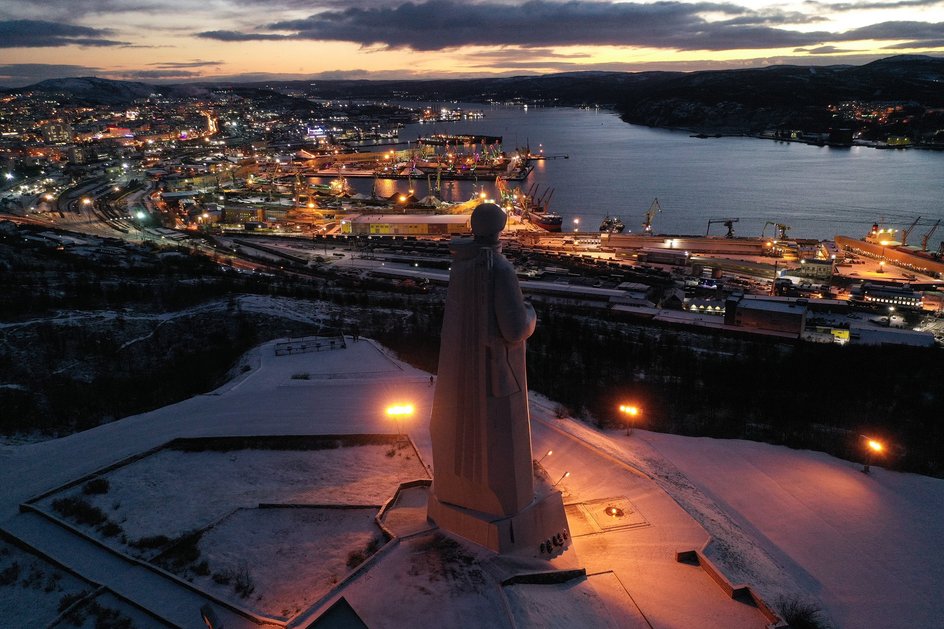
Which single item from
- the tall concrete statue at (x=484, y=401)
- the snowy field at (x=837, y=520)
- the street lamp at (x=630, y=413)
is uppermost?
the tall concrete statue at (x=484, y=401)

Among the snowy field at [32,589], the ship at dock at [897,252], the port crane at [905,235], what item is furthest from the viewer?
the port crane at [905,235]

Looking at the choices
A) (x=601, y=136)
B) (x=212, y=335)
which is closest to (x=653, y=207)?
(x=212, y=335)

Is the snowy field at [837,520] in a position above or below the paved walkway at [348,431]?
below

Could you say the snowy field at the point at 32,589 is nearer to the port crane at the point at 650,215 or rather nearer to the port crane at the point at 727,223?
the port crane at the point at 650,215

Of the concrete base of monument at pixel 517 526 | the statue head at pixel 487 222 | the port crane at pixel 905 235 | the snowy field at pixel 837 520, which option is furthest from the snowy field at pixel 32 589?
the port crane at pixel 905 235

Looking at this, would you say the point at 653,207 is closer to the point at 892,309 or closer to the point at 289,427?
the point at 892,309

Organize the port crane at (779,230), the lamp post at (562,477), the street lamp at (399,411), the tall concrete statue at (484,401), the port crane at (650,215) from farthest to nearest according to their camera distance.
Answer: the port crane at (650,215)
the port crane at (779,230)
the street lamp at (399,411)
the lamp post at (562,477)
the tall concrete statue at (484,401)
